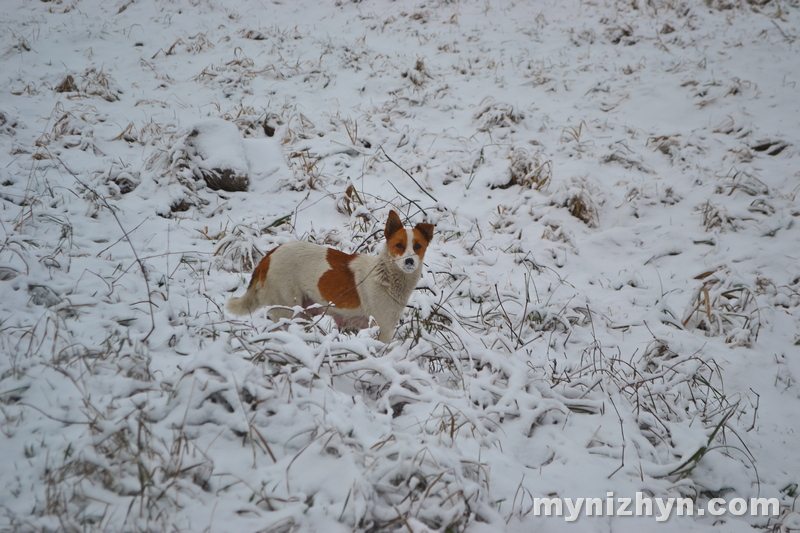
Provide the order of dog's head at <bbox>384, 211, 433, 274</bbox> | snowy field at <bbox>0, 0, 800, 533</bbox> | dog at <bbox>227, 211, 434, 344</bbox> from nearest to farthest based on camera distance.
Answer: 1. snowy field at <bbox>0, 0, 800, 533</bbox>
2. dog's head at <bbox>384, 211, 433, 274</bbox>
3. dog at <bbox>227, 211, 434, 344</bbox>

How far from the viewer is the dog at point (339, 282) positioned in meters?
3.86

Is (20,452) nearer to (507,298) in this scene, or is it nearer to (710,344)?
(507,298)

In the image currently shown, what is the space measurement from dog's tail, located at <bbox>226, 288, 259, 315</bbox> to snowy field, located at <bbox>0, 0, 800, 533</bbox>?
8 cm

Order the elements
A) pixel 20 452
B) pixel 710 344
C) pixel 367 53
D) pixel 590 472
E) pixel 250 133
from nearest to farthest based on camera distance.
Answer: pixel 20 452
pixel 590 472
pixel 710 344
pixel 250 133
pixel 367 53

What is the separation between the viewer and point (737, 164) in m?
6.77

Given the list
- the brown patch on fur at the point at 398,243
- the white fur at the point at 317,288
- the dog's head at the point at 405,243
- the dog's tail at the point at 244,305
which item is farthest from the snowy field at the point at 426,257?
the brown patch on fur at the point at 398,243

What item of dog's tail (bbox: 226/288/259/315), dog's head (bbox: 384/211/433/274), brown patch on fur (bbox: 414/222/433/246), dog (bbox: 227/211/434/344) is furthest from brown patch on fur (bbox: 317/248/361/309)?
brown patch on fur (bbox: 414/222/433/246)

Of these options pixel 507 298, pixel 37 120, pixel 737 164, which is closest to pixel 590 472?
pixel 507 298

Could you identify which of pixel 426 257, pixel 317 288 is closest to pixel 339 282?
pixel 317 288

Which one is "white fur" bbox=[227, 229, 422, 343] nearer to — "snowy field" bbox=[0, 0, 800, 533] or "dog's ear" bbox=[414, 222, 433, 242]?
"dog's ear" bbox=[414, 222, 433, 242]

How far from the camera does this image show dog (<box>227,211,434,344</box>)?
386 centimetres

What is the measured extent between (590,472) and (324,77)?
891cm

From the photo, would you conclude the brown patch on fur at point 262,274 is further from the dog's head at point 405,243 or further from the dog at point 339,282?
the dog's head at point 405,243

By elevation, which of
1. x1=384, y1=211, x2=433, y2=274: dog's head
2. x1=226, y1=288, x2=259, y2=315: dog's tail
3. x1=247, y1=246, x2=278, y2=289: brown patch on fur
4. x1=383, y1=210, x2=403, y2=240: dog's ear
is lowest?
x1=226, y1=288, x2=259, y2=315: dog's tail
